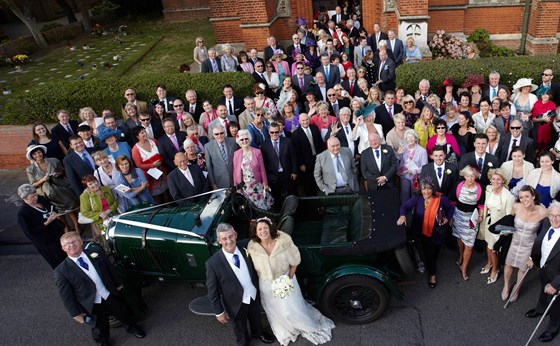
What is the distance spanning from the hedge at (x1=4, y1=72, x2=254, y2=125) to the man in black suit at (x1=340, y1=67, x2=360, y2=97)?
2.03 metres

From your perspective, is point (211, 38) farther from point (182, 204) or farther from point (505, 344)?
point (505, 344)

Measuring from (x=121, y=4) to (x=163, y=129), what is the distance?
23.7m

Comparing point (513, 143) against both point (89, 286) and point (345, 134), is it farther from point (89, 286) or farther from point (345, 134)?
point (89, 286)

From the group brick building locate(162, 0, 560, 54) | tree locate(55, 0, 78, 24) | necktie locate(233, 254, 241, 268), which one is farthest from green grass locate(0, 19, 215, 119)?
necktie locate(233, 254, 241, 268)

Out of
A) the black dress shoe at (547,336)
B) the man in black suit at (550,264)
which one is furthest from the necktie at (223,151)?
the black dress shoe at (547,336)

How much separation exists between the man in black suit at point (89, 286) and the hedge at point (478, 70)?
22.1 ft

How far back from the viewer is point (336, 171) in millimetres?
6613

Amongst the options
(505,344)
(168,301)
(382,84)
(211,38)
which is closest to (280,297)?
(168,301)

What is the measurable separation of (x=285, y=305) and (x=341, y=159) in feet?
8.45

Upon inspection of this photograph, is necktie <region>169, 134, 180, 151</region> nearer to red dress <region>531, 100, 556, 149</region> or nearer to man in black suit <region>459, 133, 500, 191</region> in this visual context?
man in black suit <region>459, 133, 500, 191</region>

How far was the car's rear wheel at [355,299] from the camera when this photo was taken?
4.97m

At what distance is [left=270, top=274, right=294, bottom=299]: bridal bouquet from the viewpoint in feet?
15.3

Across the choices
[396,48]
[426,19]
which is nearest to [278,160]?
[396,48]

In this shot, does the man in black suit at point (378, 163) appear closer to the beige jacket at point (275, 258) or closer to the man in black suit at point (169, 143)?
the beige jacket at point (275, 258)
